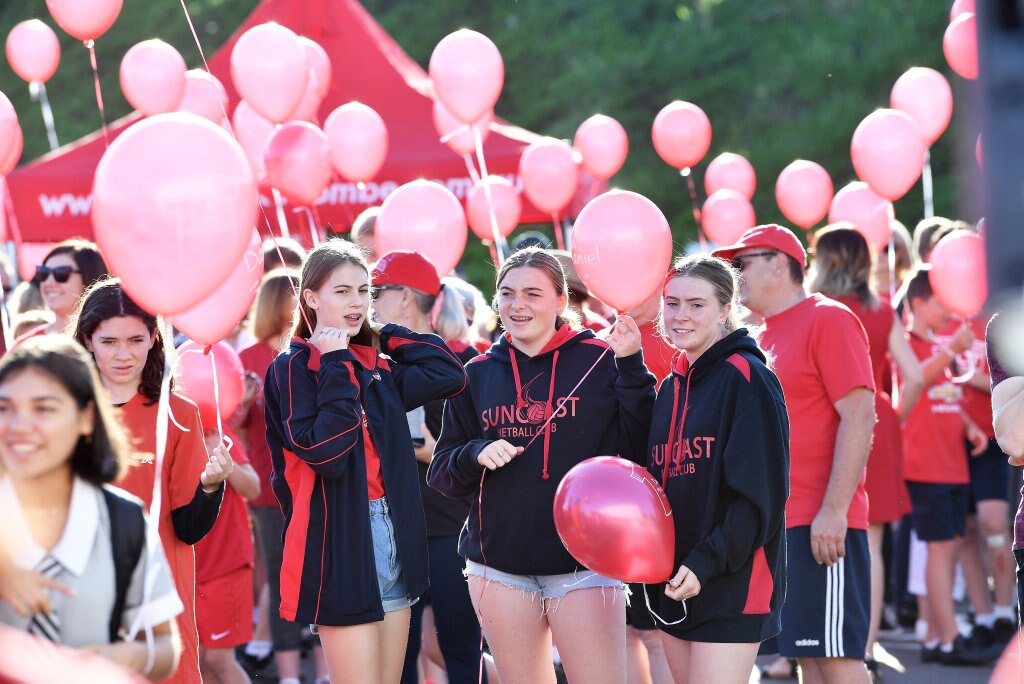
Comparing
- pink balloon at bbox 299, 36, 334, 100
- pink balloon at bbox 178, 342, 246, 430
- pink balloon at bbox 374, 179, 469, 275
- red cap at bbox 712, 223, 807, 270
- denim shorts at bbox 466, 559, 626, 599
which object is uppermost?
pink balloon at bbox 299, 36, 334, 100

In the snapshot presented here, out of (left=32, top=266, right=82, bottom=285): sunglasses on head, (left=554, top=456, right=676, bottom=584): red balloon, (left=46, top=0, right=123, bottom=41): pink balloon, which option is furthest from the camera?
(left=46, top=0, right=123, bottom=41): pink balloon

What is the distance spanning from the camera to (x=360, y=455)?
13.2 feet

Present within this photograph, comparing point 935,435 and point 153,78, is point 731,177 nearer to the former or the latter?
point 935,435

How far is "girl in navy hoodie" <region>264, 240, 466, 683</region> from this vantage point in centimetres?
390

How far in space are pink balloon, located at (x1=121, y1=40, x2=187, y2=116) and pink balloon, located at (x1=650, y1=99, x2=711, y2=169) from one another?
3.13 meters

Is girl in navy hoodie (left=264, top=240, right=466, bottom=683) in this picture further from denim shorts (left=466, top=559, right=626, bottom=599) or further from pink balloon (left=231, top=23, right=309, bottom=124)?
pink balloon (left=231, top=23, right=309, bottom=124)

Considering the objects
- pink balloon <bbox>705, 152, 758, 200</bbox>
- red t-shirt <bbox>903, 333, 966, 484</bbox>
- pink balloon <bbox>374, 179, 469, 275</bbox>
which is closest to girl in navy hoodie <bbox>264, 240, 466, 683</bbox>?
pink balloon <bbox>374, 179, 469, 275</bbox>

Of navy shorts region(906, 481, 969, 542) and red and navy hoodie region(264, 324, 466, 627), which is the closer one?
red and navy hoodie region(264, 324, 466, 627)

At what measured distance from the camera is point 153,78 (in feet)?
26.2

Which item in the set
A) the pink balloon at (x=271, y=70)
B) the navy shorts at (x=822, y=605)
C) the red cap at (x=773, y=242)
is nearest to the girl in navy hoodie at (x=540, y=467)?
the navy shorts at (x=822, y=605)

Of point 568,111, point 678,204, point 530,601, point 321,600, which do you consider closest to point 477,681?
point 530,601

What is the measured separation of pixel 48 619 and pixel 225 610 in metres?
2.57

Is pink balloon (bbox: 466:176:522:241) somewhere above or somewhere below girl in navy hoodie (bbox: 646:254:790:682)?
above

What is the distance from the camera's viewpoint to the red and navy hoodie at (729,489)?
373 centimetres
